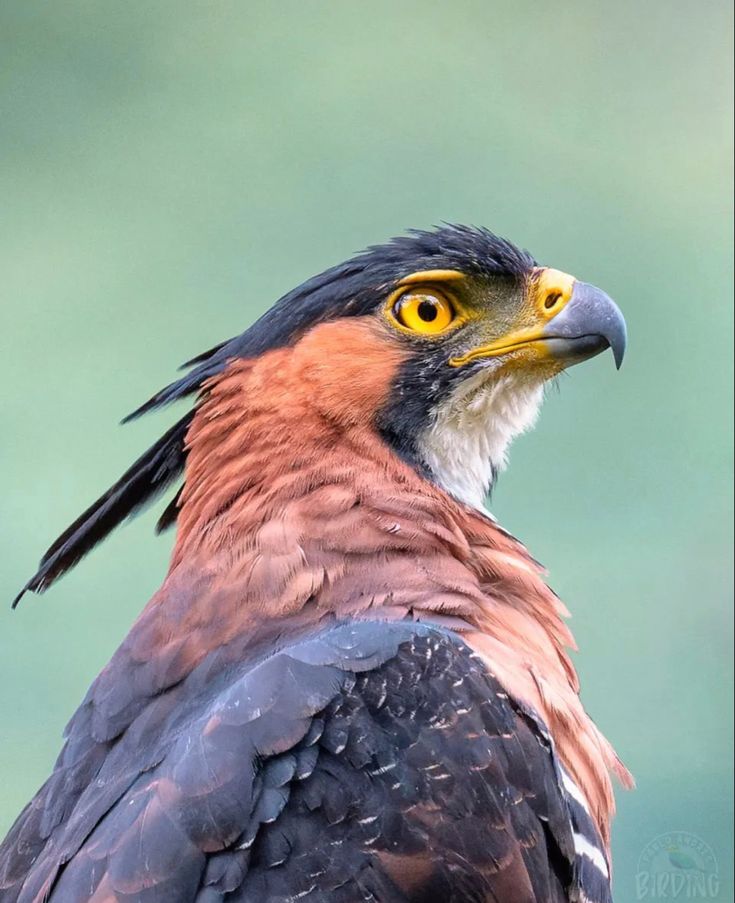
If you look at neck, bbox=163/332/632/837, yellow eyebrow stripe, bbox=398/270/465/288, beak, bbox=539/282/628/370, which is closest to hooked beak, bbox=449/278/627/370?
beak, bbox=539/282/628/370

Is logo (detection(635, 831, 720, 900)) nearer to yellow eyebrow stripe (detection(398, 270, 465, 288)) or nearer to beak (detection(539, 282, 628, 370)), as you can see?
beak (detection(539, 282, 628, 370))

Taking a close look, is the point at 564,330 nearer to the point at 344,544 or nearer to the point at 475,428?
the point at 475,428

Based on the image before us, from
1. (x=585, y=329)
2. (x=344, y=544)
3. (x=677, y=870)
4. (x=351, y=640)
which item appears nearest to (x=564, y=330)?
(x=585, y=329)

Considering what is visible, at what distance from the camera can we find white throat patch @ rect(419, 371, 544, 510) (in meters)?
2.05

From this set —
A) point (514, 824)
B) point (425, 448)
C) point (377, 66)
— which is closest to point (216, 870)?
point (514, 824)

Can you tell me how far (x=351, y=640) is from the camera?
1.64m

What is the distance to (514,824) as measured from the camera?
5.13ft

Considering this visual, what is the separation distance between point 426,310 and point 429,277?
0.19 ft

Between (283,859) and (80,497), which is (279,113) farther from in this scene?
(283,859)

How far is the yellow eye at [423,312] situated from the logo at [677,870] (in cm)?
116

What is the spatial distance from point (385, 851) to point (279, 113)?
7.68ft

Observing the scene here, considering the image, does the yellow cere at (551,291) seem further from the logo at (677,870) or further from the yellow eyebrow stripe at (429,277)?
the logo at (677,870)

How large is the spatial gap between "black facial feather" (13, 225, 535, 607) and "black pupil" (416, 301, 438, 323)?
58 mm

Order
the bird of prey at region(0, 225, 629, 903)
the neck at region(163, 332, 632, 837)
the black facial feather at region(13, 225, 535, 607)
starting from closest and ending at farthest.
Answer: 1. the bird of prey at region(0, 225, 629, 903)
2. the neck at region(163, 332, 632, 837)
3. the black facial feather at region(13, 225, 535, 607)
